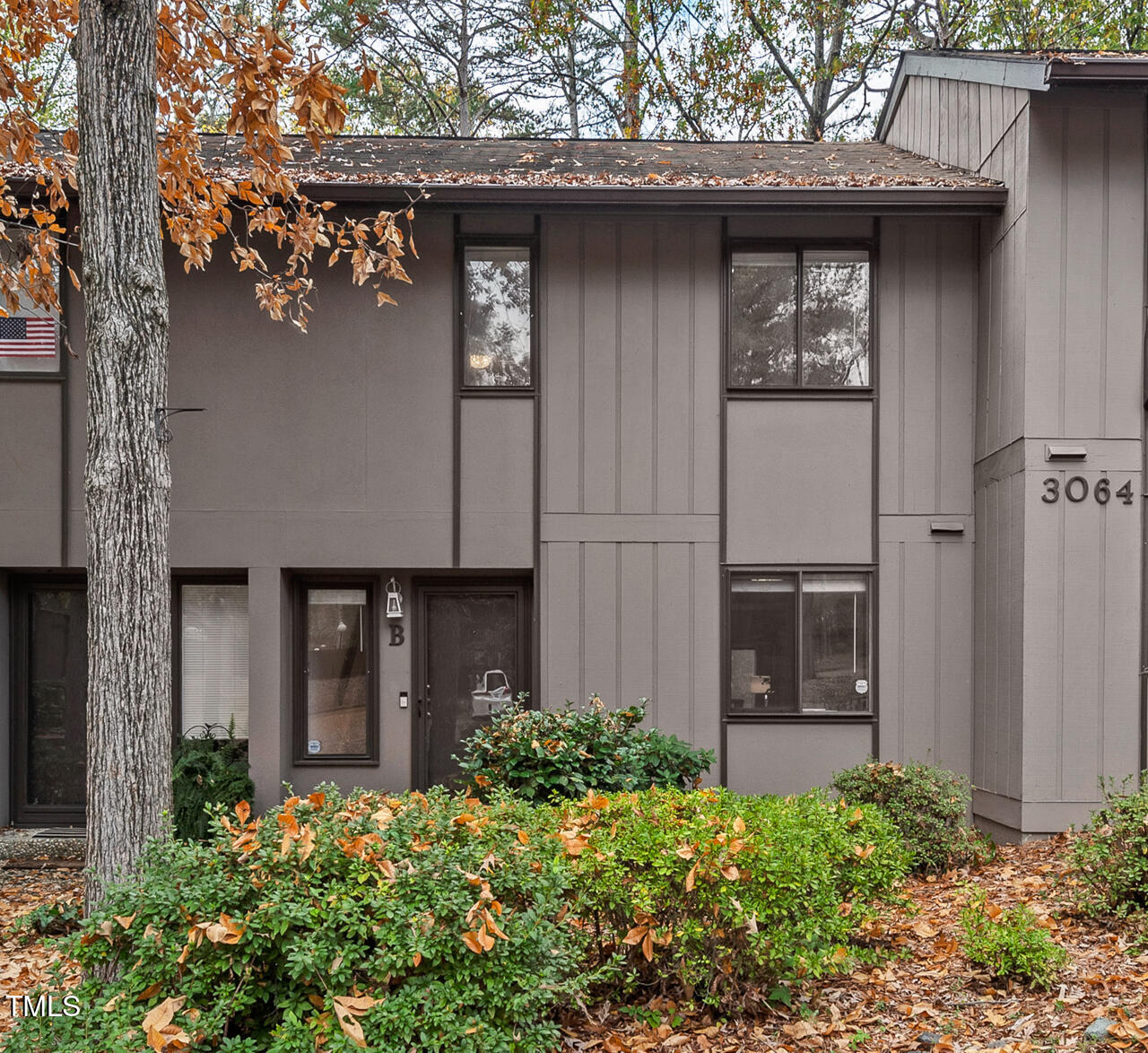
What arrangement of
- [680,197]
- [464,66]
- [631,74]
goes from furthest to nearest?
[464,66] → [631,74] → [680,197]

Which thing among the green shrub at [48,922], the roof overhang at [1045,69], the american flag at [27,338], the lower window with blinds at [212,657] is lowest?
the green shrub at [48,922]

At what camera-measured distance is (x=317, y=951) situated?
2977 millimetres

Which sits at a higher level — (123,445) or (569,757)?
(123,445)

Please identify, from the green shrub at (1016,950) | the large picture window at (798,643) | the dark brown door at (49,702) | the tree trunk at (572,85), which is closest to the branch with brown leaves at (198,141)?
the dark brown door at (49,702)

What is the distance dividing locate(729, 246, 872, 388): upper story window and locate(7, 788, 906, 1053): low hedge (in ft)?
17.0

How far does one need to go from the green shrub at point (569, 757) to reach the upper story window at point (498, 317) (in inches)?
120

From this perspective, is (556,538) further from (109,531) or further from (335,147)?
(335,147)

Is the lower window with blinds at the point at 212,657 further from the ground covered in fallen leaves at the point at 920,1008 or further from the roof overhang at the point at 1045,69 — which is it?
the roof overhang at the point at 1045,69

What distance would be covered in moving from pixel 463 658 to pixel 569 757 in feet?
8.33

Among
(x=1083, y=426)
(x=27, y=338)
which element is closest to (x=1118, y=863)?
(x=1083, y=426)

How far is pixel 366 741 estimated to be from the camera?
340 inches

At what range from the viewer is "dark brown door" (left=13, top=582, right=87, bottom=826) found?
867cm

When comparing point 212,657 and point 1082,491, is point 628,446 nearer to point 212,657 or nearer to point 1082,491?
point 1082,491

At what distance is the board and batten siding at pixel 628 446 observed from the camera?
827 centimetres
